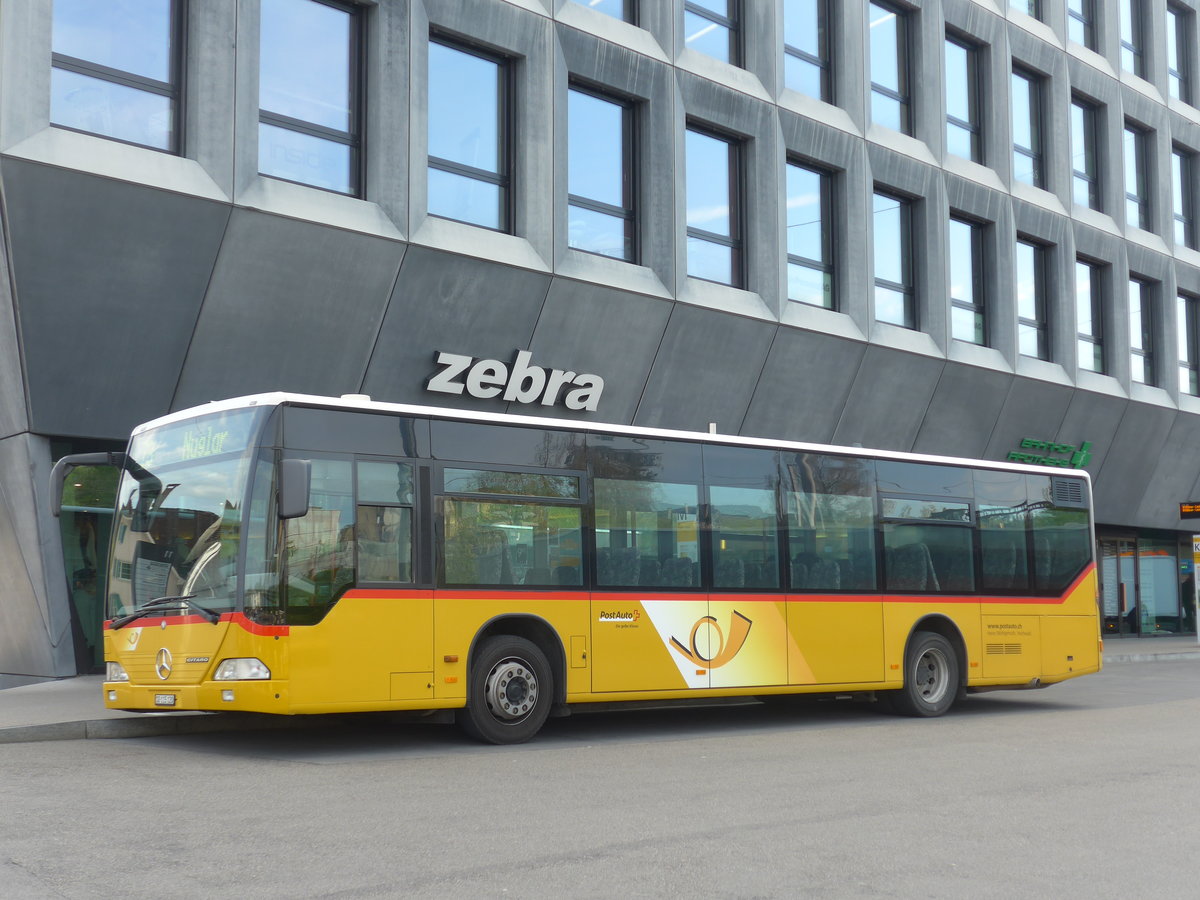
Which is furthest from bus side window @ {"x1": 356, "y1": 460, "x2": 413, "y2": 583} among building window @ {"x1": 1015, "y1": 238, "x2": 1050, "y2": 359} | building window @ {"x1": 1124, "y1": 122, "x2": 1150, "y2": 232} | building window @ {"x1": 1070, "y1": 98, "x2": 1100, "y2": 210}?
building window @ {"x1": 1124, "y1": 122, "x2": 1150, "y2": 232}

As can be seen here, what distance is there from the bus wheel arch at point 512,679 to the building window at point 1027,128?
20805 mm

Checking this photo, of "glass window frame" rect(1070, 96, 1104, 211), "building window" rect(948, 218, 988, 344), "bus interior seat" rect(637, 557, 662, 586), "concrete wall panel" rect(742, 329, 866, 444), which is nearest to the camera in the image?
"bus interior seat" rect(637, 557, 662, 586)

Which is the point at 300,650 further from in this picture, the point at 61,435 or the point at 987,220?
the point at 987,220

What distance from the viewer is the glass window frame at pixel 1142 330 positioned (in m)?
32.3

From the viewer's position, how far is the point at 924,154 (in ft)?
85.9

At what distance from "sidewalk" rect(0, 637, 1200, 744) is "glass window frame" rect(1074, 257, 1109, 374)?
76.2ft

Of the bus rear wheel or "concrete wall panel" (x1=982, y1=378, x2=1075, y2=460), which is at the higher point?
"concrete wall panel" (x1=982, y1=378, x2=1075, y2=460)

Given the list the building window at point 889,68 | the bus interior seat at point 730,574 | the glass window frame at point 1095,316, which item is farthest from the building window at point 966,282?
the bus interior seat at point 730,574

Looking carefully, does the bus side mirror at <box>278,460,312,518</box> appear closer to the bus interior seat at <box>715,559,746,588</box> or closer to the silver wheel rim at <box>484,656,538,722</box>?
the silver wheel rim at <box>484,656,538,722</box>

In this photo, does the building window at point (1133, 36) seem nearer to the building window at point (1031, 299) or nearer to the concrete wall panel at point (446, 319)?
the building window at point (1031, 299)

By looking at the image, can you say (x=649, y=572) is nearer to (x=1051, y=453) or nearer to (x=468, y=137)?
(x=468, y=137)

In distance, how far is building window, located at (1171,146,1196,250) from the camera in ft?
113

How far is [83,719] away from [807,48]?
17935 millimetres

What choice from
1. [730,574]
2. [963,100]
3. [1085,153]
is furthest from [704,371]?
[1085,153]
